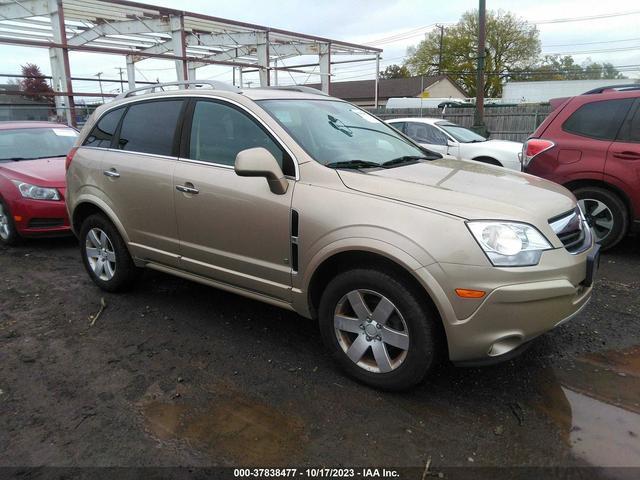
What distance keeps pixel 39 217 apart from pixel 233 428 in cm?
466

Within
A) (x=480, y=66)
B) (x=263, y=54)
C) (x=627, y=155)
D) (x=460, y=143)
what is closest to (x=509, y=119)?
(x=480, y=66)

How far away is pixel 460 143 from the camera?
10297 millimetres

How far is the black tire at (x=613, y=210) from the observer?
527cm

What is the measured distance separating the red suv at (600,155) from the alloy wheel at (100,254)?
4.74 metres

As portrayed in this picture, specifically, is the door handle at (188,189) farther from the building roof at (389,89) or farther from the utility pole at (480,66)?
the building roof at (389,89)

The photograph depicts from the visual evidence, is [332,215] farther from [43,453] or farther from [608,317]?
[608,317]

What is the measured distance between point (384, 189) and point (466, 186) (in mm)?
527

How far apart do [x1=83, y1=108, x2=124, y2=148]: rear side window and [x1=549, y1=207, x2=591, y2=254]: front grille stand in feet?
12.0

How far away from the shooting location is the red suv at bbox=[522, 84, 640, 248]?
5.19 meters

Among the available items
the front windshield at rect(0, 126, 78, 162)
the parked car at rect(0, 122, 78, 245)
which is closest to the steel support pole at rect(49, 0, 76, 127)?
the front windshield at rect(0, 126, 78, 162)

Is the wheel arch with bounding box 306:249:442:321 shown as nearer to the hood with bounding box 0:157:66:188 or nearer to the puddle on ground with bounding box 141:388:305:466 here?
the puddle on ground with bounding box 141:388:305:466

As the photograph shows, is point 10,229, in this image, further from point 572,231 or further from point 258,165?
point 572,231

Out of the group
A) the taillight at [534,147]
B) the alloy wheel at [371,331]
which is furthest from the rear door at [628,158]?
the alloy wheel at [371,331]

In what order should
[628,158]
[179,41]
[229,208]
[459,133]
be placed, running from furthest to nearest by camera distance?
[179,41]
[459,133]
[628,158]
[229,208]
